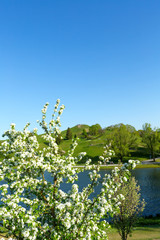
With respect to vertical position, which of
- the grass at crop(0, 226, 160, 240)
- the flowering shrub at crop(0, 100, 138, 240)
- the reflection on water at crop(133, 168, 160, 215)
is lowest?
the reflection on water at crop(133, 168, 160, 215)

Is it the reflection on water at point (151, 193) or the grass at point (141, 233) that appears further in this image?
the reflection on water at point (151, 193)

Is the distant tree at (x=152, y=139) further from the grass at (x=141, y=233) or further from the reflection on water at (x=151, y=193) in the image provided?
the grass at (x=141, y=233)

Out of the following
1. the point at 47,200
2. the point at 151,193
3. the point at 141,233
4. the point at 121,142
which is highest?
the point at 121,142

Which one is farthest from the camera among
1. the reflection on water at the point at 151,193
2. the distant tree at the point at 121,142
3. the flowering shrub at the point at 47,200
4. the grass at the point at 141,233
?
the distant tree at the point at 121,142

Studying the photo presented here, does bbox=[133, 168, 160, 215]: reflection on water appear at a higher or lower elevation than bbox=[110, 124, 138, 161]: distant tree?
lower

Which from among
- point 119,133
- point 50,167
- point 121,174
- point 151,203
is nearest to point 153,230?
point 151,203

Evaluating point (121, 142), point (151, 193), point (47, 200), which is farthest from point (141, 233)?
point (121, 142)

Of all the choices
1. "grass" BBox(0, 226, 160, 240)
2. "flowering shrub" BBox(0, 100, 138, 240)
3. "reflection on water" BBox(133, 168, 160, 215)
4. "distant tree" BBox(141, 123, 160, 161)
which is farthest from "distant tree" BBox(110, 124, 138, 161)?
"flowering shrub" BBox(0, 100, 138, 240)

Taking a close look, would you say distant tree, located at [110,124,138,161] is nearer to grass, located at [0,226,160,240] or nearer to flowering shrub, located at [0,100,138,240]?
grass, located at [0,226,160,240]

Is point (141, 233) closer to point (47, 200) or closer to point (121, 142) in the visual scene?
point (47, 200)

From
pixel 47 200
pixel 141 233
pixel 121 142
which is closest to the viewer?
pixel 47 200

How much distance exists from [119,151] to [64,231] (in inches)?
3555

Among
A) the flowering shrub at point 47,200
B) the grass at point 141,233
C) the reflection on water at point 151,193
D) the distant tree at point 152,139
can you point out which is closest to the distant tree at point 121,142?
the distant tree at point 152,139

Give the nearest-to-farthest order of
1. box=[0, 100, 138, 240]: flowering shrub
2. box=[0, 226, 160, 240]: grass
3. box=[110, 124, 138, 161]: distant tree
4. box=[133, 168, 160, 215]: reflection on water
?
box=[0, 100, 138, 240]: flowering shrub → box=[0, 226, 160, 240]: grass → box=[133, 168, 160, 215]: reflection on water → box=[110, 124, 138, 161]: distant tree
